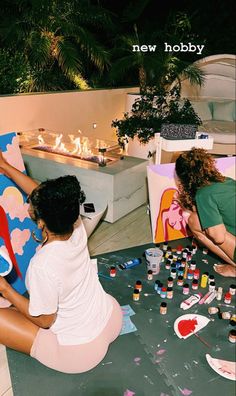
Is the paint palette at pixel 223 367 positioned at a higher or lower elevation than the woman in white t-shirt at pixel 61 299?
lower

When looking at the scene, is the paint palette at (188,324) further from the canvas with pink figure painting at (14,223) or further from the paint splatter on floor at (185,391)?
the canvas with pink figure painting at (14,223)

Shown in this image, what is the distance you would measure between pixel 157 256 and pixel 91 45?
12.2ft

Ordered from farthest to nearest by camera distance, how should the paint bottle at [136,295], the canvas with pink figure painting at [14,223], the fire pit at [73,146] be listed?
the fire pit at [73,146], the paint bottle at [136,295], the canvas with pink figure painting at [14,223]

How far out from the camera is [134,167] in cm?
307

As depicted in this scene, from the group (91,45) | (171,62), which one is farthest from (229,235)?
(91,45)

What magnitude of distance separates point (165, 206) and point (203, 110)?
292 cm

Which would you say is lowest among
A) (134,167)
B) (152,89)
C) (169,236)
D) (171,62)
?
(169,236)

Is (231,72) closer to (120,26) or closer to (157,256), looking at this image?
(120,26)

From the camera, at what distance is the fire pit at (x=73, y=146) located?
10.5 ft

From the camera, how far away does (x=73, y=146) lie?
11.7 ft

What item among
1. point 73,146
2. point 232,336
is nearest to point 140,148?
point 73,146

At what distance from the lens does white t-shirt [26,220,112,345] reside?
1263 millimetres

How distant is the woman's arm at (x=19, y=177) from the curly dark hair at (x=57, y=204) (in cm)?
57

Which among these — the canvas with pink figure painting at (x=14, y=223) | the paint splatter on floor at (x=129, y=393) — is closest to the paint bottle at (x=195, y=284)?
the paint splatter on floor at (x=129, y=393)
